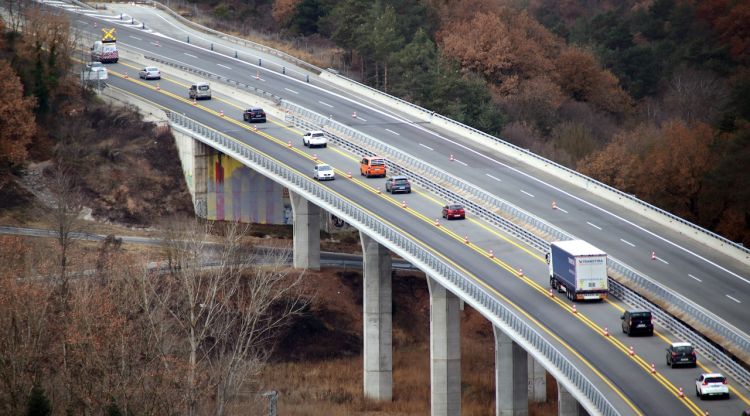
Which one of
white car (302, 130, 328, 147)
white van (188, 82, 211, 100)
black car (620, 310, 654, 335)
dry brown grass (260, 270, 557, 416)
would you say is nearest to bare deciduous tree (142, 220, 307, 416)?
dry brown grass (260, 270, 557, 416)

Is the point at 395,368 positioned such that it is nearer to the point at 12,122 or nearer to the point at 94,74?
the point at 12,122

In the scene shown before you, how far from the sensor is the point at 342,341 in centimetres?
9994

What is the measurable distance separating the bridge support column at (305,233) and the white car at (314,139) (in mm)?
5131

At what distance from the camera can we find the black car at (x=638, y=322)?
6994 centimetres

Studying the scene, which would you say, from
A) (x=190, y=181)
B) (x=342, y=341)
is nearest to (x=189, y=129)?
(x=190, y=181)

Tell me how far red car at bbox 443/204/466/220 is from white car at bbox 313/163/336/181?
1036 centimetres

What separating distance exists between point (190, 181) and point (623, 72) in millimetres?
57881

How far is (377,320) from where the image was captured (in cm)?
9238

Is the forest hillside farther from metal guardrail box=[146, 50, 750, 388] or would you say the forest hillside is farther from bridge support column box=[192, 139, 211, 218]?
bridge support column box=[192, 139, 211, 218]

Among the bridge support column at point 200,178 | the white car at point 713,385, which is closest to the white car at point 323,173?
the bridge support column at point 200,178

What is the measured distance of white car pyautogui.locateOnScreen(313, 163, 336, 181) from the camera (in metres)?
98.1

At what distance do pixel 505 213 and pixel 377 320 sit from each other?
9.87 m

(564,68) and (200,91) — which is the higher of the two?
(200,91)


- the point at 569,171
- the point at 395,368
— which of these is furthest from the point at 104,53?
the point at 395,368
